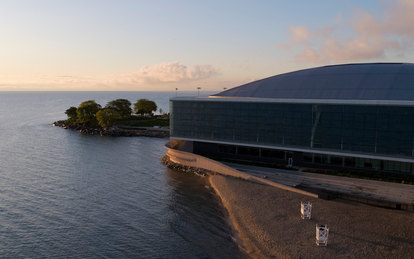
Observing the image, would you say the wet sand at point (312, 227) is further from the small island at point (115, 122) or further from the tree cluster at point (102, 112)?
the tree cluster at point (102, 112)

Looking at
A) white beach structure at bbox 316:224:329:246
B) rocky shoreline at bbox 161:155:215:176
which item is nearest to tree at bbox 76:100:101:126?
rocky shoreline at bbox 161:155:215:176

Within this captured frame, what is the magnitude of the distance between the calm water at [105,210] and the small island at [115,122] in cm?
3575

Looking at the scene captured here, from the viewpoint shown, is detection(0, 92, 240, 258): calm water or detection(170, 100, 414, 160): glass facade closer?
detection(0, 92, 240, 258): calm water

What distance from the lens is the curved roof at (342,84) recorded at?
56325 millimetres

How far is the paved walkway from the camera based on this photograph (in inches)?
1729

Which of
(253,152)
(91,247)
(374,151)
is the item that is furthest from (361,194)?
(91,247)

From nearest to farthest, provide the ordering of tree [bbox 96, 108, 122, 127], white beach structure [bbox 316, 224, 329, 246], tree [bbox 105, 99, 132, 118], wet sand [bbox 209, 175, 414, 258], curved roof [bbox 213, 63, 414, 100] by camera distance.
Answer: wet sand [bbox 209, 175, 414, 258] → white beach structure [bbox 316, 224, 329, 246] → curved roof [bbox 213, 63, 414, 100] → tree [bbox 96, 108, 122, 127] → tree [bbox 105, 99, 132, 118]

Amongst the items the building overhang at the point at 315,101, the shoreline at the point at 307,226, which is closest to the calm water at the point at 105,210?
the shoreline at the point at 307,226

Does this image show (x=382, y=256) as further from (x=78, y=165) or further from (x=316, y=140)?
(x=78, y=165)

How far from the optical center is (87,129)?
11962cm

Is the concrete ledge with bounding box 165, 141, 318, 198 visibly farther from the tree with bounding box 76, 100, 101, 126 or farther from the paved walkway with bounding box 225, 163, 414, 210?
the tree with bounding box 76, 100, 101, 126

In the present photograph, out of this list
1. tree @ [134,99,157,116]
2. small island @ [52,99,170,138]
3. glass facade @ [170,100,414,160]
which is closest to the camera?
glass facade @ [170,100,414,160]

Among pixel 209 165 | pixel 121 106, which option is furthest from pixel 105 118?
pixel 209 165

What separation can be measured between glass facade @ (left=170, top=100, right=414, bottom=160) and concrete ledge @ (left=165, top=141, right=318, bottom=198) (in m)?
4.71
